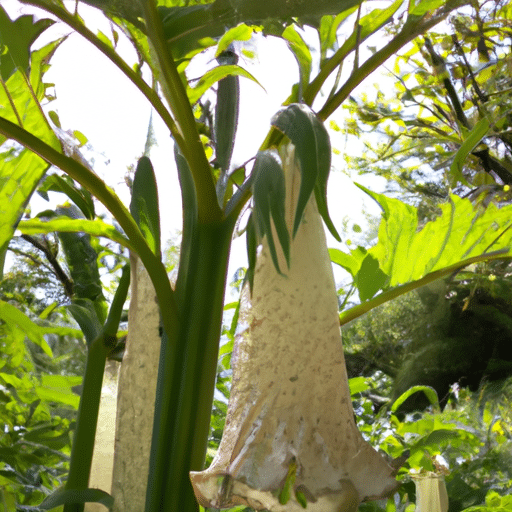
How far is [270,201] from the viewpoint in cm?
17

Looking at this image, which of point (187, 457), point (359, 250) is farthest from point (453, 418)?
point (187, 457)

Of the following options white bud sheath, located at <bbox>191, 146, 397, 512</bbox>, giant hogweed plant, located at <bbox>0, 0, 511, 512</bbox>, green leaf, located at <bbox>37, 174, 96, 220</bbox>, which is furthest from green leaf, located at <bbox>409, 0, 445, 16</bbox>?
green leaf, located at <bbox>37, 174, 96, 220</bbox>

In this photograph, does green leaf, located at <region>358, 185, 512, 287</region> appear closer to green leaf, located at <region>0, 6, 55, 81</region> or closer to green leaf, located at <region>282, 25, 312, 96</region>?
green leaf, located at <region>282, 25, 312, 96</region>

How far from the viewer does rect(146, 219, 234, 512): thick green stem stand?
220 millimetres

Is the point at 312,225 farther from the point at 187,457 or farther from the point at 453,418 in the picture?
the point at 453,418

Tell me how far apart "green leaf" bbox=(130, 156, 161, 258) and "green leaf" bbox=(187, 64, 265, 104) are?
41 millimetres

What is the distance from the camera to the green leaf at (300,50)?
25 cm

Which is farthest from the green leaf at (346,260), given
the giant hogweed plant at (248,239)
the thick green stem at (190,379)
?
the thick green stem at (190,379)

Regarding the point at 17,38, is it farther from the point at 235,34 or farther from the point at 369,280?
the point at 369,280

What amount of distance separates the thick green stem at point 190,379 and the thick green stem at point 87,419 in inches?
3.5

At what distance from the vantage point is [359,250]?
0.35 m

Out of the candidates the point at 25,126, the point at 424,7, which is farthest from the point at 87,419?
the point at 424,7

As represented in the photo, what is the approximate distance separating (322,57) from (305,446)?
0.18 m

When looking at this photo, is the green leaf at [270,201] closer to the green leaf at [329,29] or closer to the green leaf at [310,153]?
the green leaf at [310,153]
